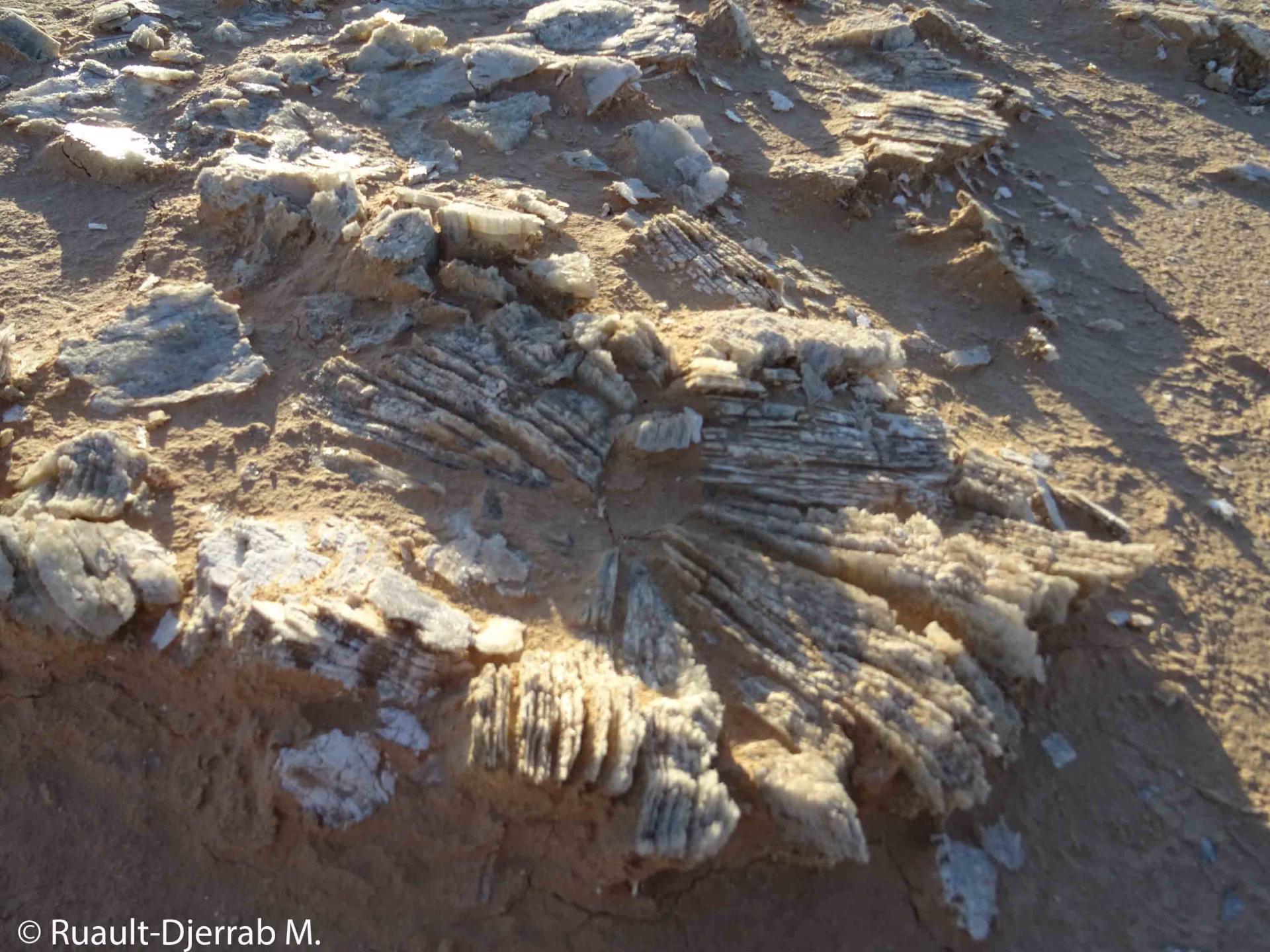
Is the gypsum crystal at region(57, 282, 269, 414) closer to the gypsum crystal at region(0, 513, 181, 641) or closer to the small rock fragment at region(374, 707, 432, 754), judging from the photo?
the gypsum crystal at region(0, 513, 181, 641)

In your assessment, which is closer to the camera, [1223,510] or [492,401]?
[492,401]

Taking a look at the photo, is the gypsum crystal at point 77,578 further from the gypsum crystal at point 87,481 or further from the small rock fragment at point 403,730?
the small rock fragment at point 403,730

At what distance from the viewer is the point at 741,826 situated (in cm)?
243

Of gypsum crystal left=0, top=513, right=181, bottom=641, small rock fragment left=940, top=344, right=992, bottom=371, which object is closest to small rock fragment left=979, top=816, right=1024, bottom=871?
small rock fragment left=940, top=344, right=992, bottom=371

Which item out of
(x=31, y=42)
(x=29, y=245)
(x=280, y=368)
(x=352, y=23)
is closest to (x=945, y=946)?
(x=280, y=368)

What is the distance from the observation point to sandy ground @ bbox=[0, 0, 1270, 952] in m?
2.42

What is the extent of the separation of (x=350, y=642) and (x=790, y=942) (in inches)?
60.6

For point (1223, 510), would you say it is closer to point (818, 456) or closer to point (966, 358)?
point (966, 358)

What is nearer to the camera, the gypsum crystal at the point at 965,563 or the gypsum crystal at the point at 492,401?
the gypsum crystal at the point at 965,563

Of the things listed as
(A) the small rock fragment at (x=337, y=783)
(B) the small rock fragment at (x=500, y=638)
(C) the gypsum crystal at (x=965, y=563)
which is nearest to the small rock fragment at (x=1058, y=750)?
(C) the gypsum crystal at (x=965, y=563)

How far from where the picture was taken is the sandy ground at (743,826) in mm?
2424

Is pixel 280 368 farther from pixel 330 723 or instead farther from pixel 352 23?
pixel 352 23

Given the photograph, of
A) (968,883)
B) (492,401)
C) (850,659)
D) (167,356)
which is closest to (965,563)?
(850,659)

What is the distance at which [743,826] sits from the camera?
7.99ft
